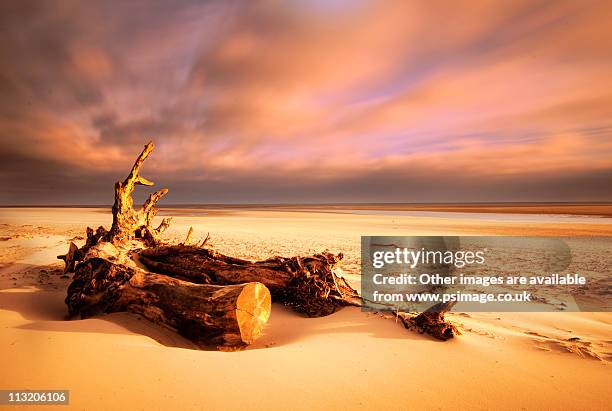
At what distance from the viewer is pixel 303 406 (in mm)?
2582

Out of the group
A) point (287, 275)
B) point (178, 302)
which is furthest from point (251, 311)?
point (287, 275)

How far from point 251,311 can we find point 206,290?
0.73m

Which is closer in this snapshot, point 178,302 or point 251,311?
point 251,311

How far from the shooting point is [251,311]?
4.20 metres

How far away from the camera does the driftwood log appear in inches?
162

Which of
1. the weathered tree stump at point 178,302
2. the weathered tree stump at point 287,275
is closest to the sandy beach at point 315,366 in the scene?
the weathered tree stump at point 178,302

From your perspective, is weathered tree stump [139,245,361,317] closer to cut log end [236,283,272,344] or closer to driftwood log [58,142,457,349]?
driftwood log [58,142,457,349]

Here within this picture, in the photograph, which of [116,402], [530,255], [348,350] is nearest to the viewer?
[116,402]

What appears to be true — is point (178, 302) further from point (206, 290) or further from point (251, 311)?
point (251, 311)

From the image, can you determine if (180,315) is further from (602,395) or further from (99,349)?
(602,395)

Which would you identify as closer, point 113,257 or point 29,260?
point 113,257

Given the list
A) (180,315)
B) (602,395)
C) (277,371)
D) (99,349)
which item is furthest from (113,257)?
(602,395)

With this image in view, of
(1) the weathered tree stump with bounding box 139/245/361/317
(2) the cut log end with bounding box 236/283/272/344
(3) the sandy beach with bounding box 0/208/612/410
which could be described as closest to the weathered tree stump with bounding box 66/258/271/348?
(2) the cut log end with bounding box 236/283/272/344

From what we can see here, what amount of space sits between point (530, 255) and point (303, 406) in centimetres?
1364
